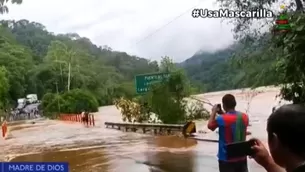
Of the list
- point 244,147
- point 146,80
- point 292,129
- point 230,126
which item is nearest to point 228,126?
point 230,126

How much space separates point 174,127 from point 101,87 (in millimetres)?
69456

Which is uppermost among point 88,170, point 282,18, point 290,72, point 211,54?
point 211,54

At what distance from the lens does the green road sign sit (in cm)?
2642

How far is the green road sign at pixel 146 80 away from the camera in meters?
26.4

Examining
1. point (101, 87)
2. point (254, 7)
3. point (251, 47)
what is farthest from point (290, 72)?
point (101, 87)

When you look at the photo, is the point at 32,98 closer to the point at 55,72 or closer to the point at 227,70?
the point at 55,72

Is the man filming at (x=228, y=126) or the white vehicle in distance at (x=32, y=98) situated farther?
the white vehicle in distance at (x=32, y=98)

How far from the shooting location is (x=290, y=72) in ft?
20.4

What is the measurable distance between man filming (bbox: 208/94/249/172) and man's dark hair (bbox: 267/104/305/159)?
10.4 ft

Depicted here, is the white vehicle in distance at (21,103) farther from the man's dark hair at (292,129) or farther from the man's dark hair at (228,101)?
the man's dark hair at (292,129)

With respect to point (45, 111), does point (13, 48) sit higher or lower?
higher

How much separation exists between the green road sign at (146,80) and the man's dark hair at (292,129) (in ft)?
80.0

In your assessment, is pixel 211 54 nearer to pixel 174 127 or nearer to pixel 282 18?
pixel 174 127
